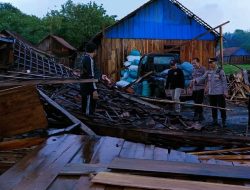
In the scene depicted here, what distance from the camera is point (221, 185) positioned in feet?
10.9

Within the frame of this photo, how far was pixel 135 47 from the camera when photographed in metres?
24.8

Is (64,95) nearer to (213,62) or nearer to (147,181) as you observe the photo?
(213,62)

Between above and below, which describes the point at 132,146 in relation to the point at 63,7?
below

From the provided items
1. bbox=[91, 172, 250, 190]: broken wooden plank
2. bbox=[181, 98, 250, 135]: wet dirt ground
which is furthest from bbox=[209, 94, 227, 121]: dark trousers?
bbox=[91, 172, 250, 190]: broken wooden plank

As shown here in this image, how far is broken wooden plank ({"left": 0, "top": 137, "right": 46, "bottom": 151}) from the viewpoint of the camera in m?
5.41

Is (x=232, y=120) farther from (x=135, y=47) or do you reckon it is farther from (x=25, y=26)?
(x=25, y=26)

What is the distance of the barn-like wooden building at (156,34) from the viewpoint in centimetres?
2459

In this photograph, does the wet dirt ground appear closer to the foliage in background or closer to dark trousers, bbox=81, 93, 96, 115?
dark trousers, bbox=81, 93, 96, 115

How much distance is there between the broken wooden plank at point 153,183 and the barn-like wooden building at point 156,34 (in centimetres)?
2111

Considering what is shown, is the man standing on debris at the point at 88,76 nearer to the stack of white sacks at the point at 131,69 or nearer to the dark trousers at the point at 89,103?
the dark trousers at the point at 89,103

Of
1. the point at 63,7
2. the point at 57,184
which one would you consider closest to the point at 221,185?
the point at 57,184

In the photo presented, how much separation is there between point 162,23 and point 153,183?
22.5 meters

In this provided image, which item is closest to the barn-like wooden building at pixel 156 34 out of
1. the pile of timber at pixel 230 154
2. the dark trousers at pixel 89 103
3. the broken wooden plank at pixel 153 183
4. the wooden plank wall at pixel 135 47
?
the wooden plank wall at pixel 135 47

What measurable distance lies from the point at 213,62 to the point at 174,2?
48.7 ft
